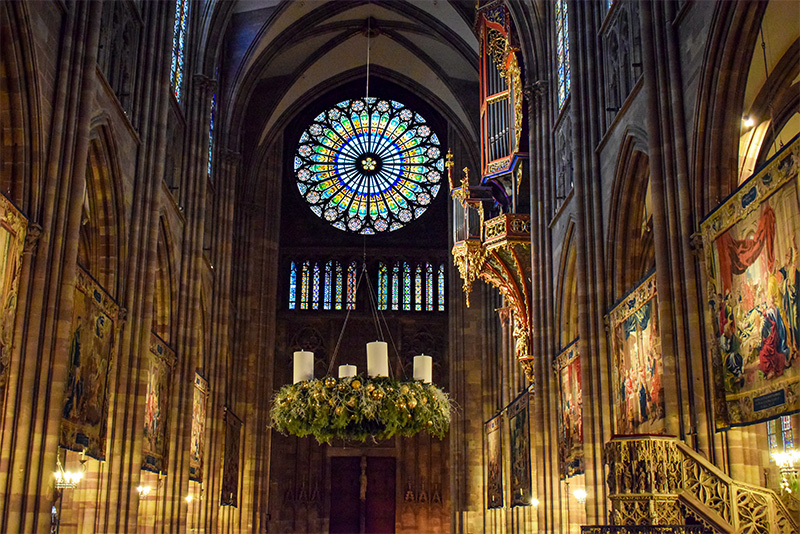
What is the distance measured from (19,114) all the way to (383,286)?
Answer: 899 inches

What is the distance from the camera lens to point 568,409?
61.8ft

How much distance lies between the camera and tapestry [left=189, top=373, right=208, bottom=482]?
75.1ft

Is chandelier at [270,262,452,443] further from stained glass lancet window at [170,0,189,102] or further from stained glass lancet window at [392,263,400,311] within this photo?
stained glass lancet window at [392,263,400,311]

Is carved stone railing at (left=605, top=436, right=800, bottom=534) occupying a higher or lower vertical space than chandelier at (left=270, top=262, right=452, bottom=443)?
lower

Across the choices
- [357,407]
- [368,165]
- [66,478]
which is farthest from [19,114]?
[368,165]

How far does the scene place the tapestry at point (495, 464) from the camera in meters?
27.0

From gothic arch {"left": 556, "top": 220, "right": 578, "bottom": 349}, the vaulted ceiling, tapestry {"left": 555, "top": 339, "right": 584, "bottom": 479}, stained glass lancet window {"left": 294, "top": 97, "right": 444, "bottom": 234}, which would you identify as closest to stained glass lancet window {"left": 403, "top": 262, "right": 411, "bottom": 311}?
stained glass lancet window {"left": 294, "top": 97, "right": 444, "bottom": 234}

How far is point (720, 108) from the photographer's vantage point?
1175cm

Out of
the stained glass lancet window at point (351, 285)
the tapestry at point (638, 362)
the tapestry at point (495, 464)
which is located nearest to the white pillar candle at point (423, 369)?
the tapestry at point (638, 362)

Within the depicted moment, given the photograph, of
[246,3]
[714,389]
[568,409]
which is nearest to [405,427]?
[714,389]

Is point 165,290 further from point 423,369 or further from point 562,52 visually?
point 562,52

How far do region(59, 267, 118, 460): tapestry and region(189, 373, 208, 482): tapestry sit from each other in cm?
660

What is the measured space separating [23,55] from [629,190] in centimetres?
969

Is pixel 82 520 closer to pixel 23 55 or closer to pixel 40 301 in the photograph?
pixel 40 301
